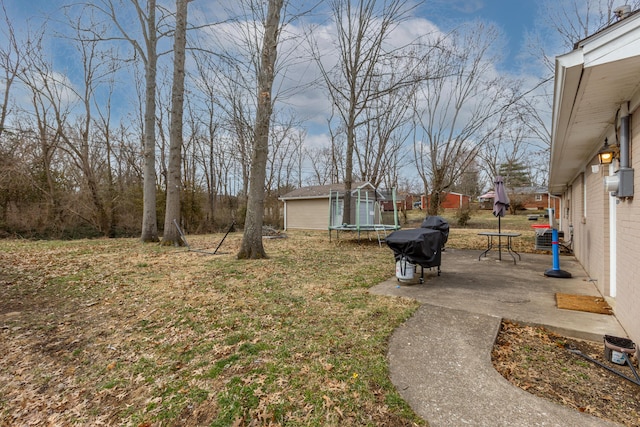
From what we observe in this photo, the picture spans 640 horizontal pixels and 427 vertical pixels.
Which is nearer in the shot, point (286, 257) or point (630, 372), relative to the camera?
point (630, 372)

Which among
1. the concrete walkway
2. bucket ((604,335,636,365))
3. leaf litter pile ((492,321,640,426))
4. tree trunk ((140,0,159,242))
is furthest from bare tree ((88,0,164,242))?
bucket ((604,335,636,365))

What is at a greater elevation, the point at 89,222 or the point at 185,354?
the point at 89,222

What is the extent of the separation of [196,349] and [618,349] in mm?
3743

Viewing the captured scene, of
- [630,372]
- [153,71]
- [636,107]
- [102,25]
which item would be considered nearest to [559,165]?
[636,107]

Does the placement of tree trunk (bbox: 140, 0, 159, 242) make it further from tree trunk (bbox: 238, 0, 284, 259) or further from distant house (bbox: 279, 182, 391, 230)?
distant house (bbox: 279, 182, 391, 230)

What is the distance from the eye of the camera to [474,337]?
2980 millimetres

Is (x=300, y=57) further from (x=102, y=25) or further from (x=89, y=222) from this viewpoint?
(x=89, y=222)

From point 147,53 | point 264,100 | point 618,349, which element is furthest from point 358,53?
point 618,349

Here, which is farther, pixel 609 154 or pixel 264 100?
pixel 264 100

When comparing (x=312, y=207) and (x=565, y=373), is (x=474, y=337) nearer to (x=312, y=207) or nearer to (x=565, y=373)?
(x=565, y=373)

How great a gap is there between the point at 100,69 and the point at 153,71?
7.88 meters

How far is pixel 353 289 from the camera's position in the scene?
4.78 meters

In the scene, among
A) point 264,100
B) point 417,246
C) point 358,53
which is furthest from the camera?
point 358,53

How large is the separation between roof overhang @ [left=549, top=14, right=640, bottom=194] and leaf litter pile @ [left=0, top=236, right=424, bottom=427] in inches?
105
